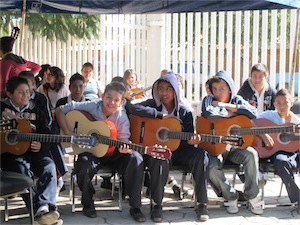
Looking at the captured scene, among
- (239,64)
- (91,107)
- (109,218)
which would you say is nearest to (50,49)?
(239,64)

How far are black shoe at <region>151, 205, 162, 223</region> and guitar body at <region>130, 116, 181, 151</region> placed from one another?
537 millimetres

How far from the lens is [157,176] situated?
4387 mm

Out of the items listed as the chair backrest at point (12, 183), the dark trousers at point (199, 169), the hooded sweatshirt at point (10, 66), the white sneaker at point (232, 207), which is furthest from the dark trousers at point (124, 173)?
the hooded sweatshirt at point (10, 66)

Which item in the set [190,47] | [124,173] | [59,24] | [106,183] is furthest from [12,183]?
[190,47]

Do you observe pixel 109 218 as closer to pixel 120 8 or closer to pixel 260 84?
pixel 260 84

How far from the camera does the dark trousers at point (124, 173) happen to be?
4348 millimetres

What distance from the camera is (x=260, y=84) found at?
5449 mm

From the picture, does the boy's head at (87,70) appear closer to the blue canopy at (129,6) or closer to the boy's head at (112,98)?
the blue canopy at (129,6)

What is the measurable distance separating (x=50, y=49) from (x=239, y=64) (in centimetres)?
335

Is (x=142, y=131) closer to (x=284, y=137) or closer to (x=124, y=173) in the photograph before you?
(x=124, y=173)

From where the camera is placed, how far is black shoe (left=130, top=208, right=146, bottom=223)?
4312 mm

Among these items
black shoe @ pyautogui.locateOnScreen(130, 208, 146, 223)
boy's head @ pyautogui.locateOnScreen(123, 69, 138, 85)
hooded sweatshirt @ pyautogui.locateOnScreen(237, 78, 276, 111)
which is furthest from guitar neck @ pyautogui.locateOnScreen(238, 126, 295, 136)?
boy's head @ pyautogui.locateOnScreen(123, 69, 138, 85)

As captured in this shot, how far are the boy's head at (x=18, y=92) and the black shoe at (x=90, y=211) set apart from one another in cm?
105

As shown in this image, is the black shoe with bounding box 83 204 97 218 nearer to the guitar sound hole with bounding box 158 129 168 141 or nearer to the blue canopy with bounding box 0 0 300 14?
the guitar sound hole with bounding box 158 129 168 141
